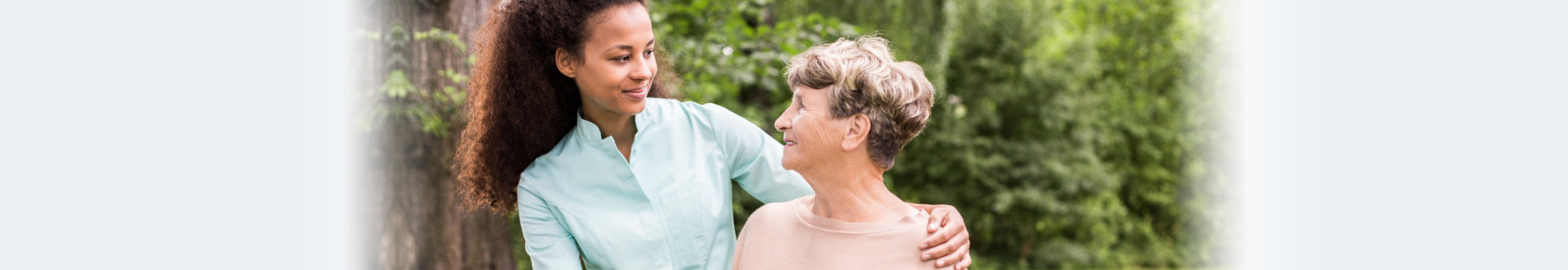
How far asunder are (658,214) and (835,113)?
0.69 m

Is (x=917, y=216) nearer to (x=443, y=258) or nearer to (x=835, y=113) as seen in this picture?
(x=835, y=113)

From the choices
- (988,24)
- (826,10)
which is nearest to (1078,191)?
(988,24)

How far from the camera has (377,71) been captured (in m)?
4.68

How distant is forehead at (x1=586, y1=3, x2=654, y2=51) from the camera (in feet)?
8.59

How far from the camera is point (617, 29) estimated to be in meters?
2.62

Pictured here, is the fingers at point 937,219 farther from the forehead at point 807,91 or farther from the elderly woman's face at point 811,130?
the forehead at point 807,91

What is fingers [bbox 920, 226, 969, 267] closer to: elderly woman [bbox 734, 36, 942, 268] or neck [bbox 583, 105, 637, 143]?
elderly woman [bbox 734, 36, 942, 268]

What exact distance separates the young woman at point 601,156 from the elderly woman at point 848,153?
18 cm

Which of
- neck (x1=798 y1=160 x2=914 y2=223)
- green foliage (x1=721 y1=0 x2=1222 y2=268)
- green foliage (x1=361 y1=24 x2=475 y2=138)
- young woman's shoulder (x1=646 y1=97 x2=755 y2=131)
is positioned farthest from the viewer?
green foliage (x1=721 y1=0 x2=1222 y2=268)

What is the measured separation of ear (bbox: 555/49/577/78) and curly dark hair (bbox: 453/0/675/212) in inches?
0.8

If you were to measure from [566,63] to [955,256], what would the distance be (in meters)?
1.07

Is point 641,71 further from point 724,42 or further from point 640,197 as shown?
point 724,42

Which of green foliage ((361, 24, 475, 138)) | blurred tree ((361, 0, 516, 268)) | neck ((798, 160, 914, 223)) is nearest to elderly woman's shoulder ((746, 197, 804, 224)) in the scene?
neck ((798, 160, 914, 223))

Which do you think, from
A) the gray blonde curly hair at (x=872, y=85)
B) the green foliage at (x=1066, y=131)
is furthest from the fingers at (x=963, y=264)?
the green foliage at (x=1066, y=131)
